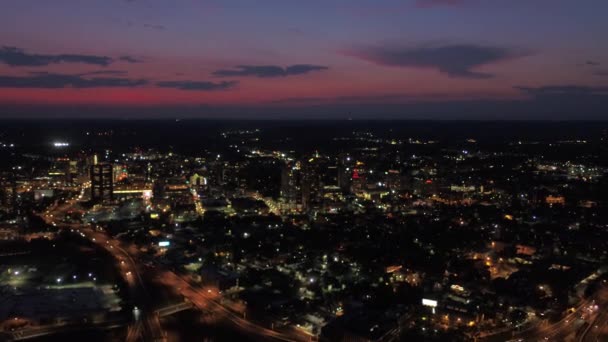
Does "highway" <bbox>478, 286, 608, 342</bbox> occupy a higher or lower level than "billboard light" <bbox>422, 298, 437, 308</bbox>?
lower

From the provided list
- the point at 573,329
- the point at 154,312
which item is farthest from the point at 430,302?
the point at 154,312

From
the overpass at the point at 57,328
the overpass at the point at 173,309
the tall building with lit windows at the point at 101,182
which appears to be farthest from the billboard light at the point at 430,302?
the tall building with lit windows at the point at 101,182

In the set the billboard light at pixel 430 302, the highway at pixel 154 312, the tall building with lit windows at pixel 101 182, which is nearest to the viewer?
the highway at pixel 154 312

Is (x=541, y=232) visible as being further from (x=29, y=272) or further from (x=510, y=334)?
(x=29, y=272)

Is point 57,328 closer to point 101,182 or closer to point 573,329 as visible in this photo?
point 573,329

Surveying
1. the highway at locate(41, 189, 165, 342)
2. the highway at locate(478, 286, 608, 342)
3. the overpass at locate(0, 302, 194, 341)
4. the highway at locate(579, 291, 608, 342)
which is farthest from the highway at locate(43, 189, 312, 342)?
the highway at locate(579, 291, 608, 342)

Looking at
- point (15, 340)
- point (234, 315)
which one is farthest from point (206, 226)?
point (15, 340)

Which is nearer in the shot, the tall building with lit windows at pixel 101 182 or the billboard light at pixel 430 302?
the billboard light at pixel 430 302

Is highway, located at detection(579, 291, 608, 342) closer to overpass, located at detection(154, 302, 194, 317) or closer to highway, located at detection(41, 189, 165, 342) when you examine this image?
overpass, located at detection(154, 302, 194, 317)

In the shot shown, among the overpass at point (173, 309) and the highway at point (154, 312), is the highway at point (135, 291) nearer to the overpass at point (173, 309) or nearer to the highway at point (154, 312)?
the highway at point (154, 312)

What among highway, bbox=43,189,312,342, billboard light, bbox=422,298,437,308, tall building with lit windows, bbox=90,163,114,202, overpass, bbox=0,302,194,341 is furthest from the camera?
tall building with lit windows, bbox=90,163,114,202

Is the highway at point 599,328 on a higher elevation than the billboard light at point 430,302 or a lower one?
lower
